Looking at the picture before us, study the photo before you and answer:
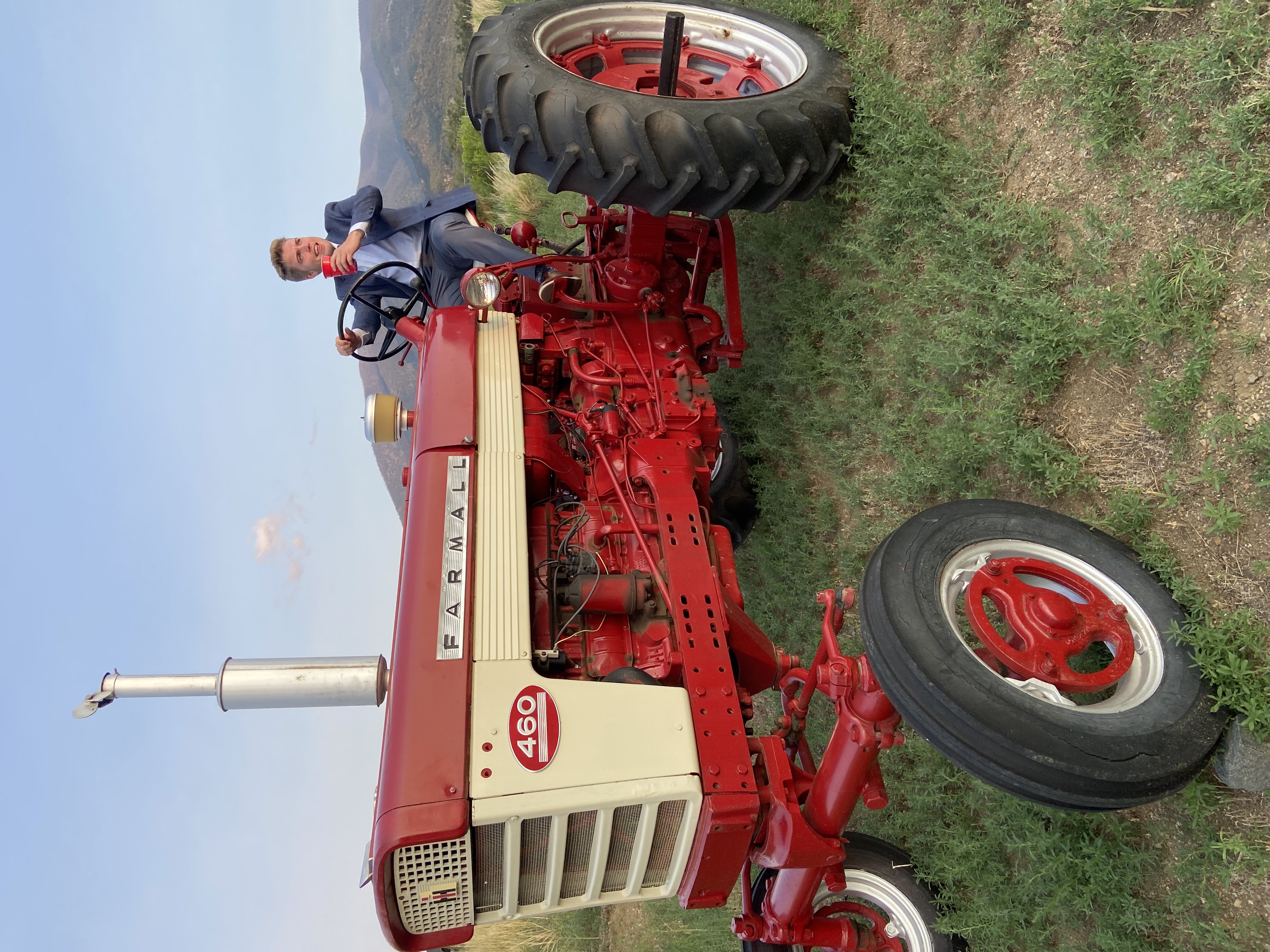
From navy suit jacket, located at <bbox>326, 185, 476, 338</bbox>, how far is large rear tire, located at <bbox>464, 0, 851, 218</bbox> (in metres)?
0.82

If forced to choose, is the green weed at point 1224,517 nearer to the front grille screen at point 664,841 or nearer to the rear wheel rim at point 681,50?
the front grille screen at point 664,841

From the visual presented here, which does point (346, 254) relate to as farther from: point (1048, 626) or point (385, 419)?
point (1048, 626)

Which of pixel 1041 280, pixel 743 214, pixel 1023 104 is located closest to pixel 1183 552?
pixel 1041 280

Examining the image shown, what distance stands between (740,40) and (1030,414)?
229 centimetres

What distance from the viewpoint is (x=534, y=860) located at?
6.02 feet

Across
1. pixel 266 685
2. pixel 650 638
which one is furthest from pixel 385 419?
pixel 650 638

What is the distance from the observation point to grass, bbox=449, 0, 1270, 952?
1.81 metres

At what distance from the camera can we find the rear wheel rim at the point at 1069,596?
1.67m

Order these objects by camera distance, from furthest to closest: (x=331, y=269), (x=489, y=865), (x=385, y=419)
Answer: (x=331, y=269) → (x=385, y=419) → (x=489, y=865)

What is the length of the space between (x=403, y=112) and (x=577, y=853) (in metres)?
9.20

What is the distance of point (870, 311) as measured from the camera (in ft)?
9.89

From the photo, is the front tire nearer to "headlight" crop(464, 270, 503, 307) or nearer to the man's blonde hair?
"headlight" crop(464, 270, 503, 307)

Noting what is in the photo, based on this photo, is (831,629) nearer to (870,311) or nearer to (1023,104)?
(870,311)

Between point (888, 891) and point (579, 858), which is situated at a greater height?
point (579, 858)
